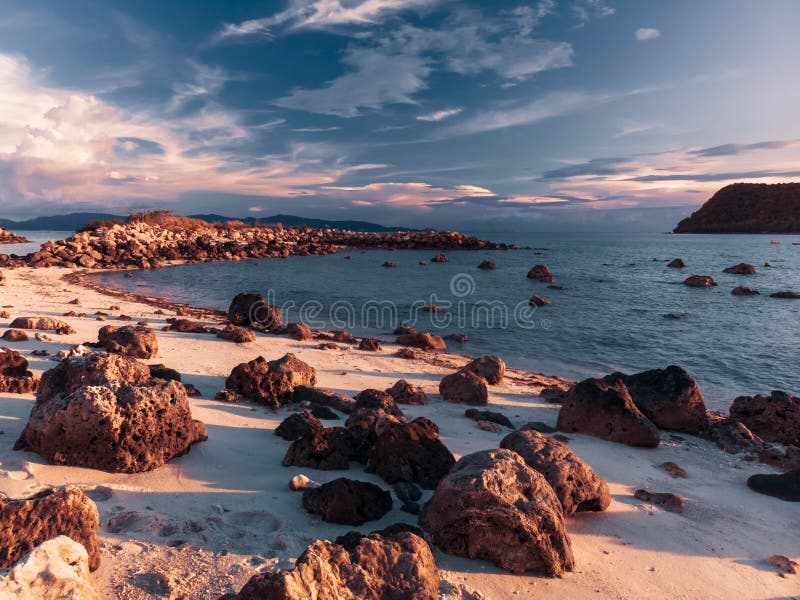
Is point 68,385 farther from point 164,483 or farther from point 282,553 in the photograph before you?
point 282,553

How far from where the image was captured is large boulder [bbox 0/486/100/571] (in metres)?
3.77

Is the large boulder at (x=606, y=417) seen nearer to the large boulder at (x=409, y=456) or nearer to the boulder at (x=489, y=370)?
the boulder at (x=489, y=370)

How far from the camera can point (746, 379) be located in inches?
620

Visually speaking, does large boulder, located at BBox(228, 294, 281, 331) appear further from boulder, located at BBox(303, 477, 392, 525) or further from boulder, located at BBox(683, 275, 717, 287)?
boulder, located at BBox(683, 275, 717, 287)

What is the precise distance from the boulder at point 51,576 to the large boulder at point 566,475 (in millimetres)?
4654

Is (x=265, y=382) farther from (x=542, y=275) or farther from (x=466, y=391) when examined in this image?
(x=542, y=275)

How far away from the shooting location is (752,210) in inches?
6781

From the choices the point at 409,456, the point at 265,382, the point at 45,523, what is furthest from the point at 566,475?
the point at 265,382

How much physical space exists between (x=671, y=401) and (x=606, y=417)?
2.30 m

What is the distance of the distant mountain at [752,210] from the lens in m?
160

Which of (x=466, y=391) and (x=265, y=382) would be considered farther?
(x=466, y=391)

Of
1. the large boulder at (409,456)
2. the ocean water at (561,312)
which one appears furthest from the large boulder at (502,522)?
the ocean water at (561,312)

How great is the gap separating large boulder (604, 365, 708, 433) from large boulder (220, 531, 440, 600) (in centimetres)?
761

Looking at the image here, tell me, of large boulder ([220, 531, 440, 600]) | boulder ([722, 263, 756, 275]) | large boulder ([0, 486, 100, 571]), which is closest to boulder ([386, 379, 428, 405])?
large boulder ([220, 531, 440, 600])
